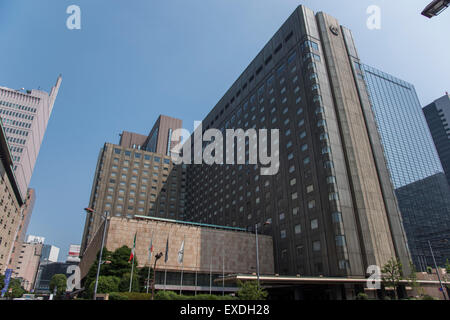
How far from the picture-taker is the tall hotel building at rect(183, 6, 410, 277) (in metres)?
53.2

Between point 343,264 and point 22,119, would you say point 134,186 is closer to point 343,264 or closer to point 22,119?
point 22,119

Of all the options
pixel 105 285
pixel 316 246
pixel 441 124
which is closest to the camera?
pixel 105 285

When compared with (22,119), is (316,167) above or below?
below

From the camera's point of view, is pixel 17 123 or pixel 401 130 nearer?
pixel 17 123

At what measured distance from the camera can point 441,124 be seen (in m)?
179

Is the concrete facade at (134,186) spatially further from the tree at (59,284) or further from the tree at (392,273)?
the tree at (392,273)

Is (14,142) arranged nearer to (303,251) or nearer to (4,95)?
(4,95)

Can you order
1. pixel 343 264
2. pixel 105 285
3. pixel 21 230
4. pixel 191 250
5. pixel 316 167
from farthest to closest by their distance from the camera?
pixel 21 230 → pixel 191 250 → pixel 316 167 → pixel 343 264 → pixel 105 285

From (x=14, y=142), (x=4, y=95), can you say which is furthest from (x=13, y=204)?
(x=4, y=95)

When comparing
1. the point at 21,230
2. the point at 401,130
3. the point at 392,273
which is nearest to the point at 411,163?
the point at 401,130

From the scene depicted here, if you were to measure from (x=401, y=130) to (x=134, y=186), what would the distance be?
13040 centimetres

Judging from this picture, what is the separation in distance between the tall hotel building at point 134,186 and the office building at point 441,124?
512 ft

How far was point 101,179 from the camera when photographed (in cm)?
10756

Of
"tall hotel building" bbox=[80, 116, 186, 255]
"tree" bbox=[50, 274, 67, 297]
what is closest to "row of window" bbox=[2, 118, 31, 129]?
"tall hotel building" bbox=[80, 116, 186, 255]
